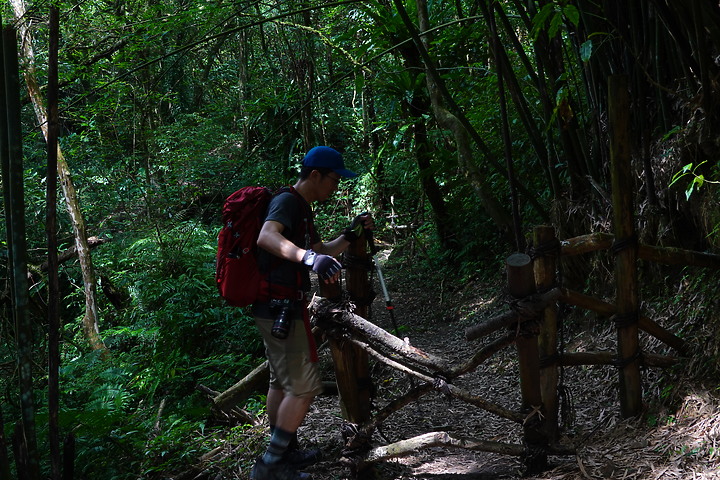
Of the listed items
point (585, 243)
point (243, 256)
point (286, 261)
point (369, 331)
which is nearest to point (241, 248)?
point (243, 256)

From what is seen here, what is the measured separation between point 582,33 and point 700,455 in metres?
3.04

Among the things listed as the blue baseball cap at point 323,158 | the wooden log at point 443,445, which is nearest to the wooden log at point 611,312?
the wooden log at point 443,445

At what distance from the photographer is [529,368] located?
124 inches

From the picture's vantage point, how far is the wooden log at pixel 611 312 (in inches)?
129

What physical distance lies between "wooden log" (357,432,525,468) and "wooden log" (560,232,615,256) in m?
1.13

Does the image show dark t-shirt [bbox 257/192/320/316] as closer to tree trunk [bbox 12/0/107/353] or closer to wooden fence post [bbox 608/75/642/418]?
wooden fence post [bbox 608/75/642/418]

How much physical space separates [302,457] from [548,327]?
1.64 m

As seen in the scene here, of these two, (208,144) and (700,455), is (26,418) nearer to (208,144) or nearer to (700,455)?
(700,455)

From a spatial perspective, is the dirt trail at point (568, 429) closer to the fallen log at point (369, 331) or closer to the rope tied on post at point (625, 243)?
the fallen log at point (369, 331)

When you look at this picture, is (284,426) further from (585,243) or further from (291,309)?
(585,243)

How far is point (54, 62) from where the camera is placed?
2217 mm

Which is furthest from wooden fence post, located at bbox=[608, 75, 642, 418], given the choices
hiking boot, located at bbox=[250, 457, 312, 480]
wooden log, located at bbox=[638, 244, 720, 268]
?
hiking boot, located at bbox=[250, 457, 312, 480]

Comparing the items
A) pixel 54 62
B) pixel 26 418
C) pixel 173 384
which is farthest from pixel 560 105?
pixel 173 384

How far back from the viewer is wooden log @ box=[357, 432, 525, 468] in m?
3.17
